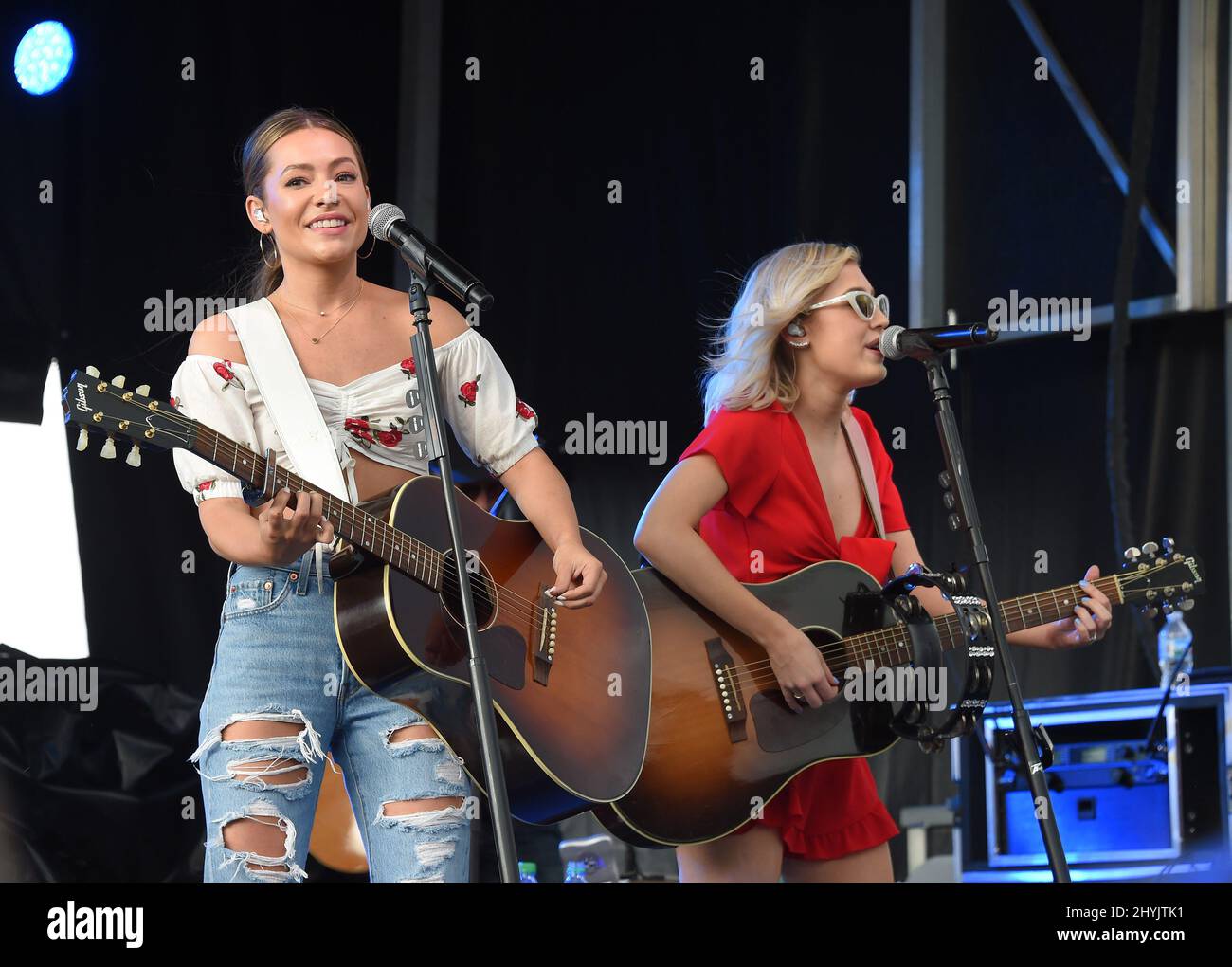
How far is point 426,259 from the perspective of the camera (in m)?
2.45

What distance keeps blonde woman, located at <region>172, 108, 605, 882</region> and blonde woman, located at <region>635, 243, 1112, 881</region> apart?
0.50 metres

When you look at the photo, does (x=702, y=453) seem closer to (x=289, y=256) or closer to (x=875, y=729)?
(x=875, y=729)

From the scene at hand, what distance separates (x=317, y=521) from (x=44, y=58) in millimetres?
2265

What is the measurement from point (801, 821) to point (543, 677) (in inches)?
25.5

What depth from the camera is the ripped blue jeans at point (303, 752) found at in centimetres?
229

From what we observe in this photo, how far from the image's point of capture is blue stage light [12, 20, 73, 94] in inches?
155

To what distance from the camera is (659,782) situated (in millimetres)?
3041

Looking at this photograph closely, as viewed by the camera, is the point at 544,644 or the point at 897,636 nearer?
the point at 544,644

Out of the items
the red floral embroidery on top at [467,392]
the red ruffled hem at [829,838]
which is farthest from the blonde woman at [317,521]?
the red ruffled hem at [829,838]
